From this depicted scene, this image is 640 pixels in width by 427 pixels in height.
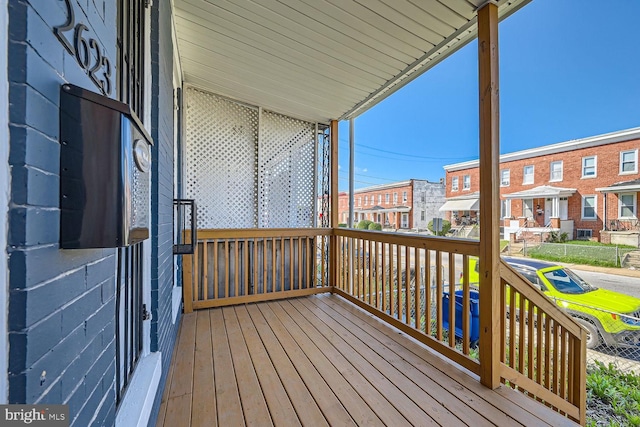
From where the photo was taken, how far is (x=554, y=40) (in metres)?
4.45

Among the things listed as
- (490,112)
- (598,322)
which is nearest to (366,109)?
(490,112)

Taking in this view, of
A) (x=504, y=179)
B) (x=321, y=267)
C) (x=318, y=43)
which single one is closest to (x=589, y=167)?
(x=504, y=179)

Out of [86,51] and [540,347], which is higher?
[86,51]

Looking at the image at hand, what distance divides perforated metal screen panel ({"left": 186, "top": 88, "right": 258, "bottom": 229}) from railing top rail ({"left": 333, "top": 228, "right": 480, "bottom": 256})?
1.59 m

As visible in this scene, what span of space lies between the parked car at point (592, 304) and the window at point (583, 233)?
4.39 ft

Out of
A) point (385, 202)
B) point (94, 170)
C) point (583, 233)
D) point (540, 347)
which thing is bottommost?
point (540, 347)

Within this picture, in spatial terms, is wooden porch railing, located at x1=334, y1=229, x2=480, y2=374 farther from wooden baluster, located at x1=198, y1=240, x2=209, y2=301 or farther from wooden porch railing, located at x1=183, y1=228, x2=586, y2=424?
wooden baluster, located at x1=198, y1=240, x2=209, y2=301

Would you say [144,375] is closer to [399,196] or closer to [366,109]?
[366,109]

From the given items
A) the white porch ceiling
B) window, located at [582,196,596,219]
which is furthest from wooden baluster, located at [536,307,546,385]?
window, located at [582,196,596,219]

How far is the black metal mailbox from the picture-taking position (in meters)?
0.50

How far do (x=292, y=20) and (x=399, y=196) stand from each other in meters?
4.94

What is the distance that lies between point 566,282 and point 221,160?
4790 mm

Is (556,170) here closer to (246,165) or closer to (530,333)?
(530,333)

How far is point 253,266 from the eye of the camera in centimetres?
333
